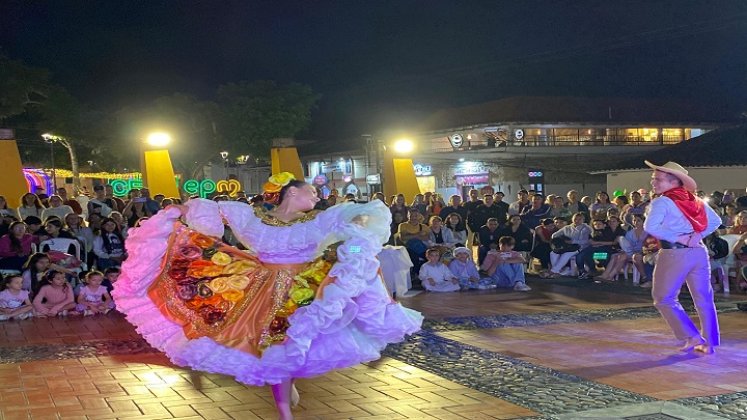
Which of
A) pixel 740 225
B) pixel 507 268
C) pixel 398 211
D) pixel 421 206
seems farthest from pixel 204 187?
pixel 740 225

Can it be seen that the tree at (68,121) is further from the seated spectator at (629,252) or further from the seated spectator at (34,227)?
the seated spectator at (629,252)

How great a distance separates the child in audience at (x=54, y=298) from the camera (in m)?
11.1

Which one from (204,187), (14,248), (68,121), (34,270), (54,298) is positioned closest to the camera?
(54,298)

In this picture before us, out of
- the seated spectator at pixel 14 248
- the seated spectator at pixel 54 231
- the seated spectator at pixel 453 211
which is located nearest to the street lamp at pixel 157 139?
the seated spectator at pixel 54 231

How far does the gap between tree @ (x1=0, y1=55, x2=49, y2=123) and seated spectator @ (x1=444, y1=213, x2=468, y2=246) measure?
84.7 feet

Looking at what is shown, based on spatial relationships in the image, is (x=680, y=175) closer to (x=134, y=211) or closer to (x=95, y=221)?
(x=95, y=221)

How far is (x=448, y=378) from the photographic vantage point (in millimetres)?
6695

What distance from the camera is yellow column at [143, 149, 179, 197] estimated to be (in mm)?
18031

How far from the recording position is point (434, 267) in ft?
44.8

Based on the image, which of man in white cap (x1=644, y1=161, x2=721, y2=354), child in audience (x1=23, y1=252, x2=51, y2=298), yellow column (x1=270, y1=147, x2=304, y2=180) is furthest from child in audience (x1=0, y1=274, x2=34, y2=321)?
yellow column (x1=270, y1=147, x2=304, y2=180)

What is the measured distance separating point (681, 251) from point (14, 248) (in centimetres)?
878

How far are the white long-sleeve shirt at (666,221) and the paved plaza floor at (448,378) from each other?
1.07 m

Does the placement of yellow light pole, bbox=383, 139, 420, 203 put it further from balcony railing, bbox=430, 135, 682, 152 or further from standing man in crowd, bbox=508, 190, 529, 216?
balcony railing, bbox=430, 135, 682, 152

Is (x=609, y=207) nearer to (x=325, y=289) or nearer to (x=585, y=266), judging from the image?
(x=585, y=266)
